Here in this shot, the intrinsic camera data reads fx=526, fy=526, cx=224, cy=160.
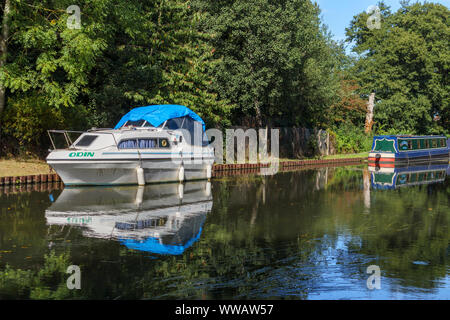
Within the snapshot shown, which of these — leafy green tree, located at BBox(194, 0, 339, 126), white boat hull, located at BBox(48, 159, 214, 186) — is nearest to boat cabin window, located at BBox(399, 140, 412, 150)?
leafy green tree, located at BBox(194, 0, 339, 126)

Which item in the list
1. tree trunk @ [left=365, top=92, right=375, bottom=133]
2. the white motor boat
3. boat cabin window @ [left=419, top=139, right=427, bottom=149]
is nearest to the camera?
the white motor boat

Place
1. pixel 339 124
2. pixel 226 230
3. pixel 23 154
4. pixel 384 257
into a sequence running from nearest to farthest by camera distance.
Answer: pixel 384 257
pixel 226 230
pixel 23 154
pixel 339 124

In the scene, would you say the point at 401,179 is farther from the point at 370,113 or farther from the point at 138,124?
the point at 370,113

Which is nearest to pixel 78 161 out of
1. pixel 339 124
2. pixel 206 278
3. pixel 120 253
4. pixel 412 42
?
pixel 120 253

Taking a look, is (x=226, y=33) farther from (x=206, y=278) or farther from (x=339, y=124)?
(x=206, y=278)

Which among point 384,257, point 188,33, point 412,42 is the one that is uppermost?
point 412,42

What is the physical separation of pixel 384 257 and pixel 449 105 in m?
55.9

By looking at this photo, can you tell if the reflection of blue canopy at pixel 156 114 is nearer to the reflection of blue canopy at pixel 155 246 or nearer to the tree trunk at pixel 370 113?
the reflection of blue canopy at pixel 155 246

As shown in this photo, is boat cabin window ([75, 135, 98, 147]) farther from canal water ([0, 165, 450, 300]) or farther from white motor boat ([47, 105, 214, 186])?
canal water ([0, 165, 450, 300])

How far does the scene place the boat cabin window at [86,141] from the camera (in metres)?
21.3

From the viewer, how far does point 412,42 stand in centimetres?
5800

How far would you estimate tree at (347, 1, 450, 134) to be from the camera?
5850cm

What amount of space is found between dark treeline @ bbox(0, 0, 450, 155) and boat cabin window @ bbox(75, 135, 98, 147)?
9.61 feet

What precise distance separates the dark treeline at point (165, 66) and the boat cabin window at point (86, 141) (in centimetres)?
293
